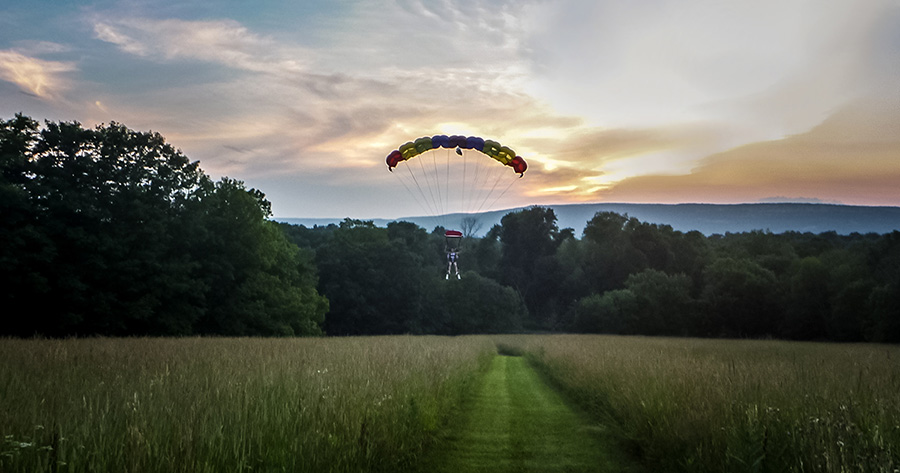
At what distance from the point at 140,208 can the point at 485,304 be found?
4814 centimetres

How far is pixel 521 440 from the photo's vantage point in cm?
899

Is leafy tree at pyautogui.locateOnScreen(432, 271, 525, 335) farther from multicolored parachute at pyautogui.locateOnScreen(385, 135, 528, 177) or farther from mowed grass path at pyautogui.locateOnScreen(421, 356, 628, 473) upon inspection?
mowed grass path at pyautogui.locateOnScreen(421, 356, 628, 473)

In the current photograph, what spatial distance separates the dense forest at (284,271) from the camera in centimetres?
2938

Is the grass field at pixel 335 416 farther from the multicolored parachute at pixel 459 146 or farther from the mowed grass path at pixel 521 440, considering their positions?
the multicolored parachute at pixel 459 146

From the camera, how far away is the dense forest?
29.4 meters

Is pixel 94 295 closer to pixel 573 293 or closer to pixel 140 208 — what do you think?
pixel 140 208

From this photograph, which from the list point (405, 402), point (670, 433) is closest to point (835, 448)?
point (670, 433)

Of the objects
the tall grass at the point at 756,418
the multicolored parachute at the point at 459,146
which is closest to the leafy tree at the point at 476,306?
the multicolored parachute at the point at 459,146

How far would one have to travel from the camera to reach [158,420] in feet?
16.3

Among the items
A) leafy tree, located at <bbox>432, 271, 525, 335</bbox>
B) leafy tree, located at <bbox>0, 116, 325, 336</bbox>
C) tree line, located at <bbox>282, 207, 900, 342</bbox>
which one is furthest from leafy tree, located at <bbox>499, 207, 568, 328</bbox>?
leafy tree, located at <bbox>0, 116, 325, 336</bbox>

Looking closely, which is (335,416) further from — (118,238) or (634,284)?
(634,284)

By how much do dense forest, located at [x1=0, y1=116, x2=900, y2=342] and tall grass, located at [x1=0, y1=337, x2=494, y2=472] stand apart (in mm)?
23409

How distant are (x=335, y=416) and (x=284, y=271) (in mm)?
39592

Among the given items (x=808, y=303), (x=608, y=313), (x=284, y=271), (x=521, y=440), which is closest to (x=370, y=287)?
(x=284, y=271)
